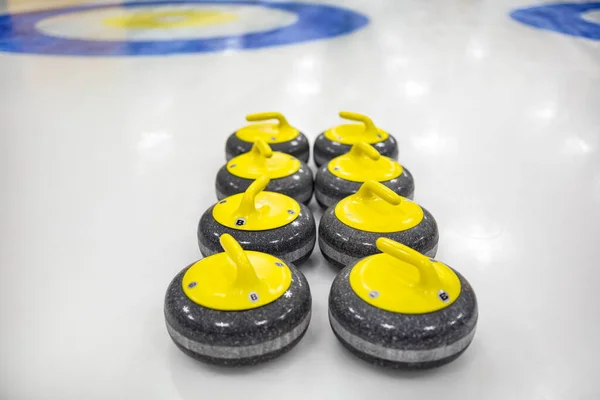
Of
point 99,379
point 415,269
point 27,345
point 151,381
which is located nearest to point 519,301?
point 415,269

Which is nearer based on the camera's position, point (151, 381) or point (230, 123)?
point (151, 381)

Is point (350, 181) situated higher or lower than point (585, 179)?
higher

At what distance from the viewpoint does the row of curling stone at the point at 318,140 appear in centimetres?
197

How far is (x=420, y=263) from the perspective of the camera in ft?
3.72

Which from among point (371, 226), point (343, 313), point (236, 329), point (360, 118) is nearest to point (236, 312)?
point (236, 329)

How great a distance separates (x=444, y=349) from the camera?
1.13 meters

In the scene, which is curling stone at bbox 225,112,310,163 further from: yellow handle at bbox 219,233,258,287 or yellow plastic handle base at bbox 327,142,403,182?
yellow handle at bbox 219,233,258,287

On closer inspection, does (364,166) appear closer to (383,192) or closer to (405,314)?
(383,192)

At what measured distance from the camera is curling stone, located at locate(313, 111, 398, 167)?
1964 mm

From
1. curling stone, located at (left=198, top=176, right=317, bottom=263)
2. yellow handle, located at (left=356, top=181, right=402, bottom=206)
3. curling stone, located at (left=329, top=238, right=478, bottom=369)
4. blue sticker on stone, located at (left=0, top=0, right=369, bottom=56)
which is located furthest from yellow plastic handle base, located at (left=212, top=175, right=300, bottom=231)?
blue sticker on stone, located at (left=0, top=0, right=369, bottom=56)

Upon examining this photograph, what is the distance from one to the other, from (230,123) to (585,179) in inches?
62.1

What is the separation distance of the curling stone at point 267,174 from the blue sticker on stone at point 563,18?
372cm

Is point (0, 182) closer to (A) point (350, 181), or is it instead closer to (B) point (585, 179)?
(A) point (350, 181)

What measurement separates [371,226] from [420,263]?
303 millimetres
